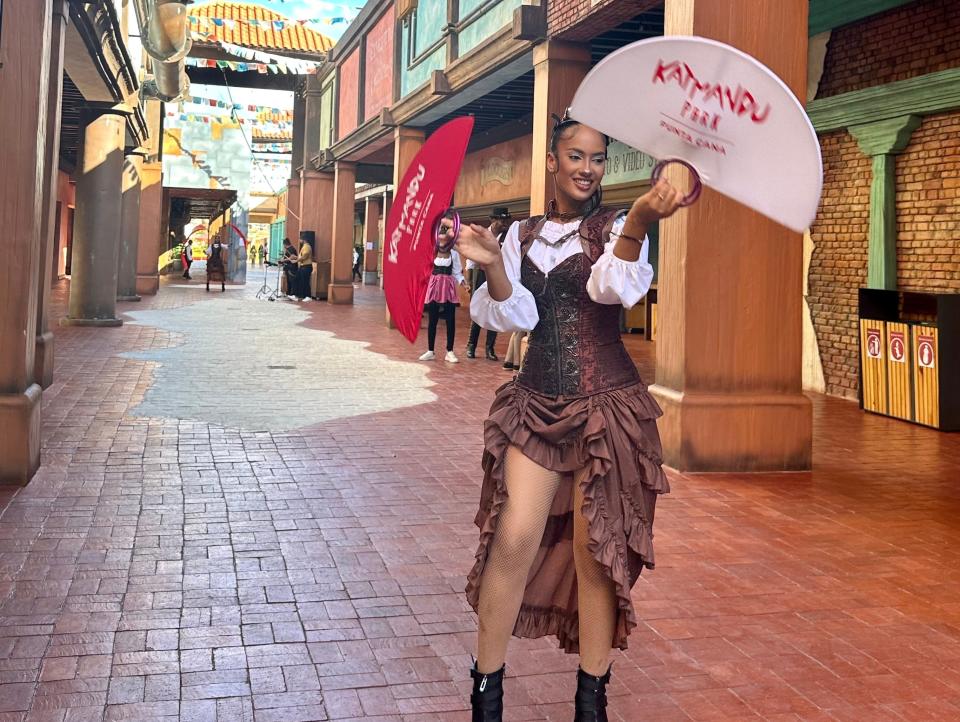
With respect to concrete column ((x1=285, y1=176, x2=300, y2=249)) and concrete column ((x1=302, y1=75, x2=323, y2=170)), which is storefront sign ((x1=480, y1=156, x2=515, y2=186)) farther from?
concrete column ((x1=285, y1=176, x2=300, y2=249))

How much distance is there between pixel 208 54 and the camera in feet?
94.2

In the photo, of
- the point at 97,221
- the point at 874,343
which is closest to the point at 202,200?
the point at 97,221

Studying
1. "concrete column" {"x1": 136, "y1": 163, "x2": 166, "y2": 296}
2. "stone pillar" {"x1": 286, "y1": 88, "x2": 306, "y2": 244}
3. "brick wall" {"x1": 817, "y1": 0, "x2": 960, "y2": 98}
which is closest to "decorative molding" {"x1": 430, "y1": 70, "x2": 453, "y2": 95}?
"brick wall" {"x1": 817, "y1": 0, "x2": 960, "y2": 98}

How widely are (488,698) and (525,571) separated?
36 cm

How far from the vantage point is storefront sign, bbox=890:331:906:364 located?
30.8 feet

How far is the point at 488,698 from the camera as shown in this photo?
2.87m

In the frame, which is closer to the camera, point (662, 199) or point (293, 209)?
point (662, 199)

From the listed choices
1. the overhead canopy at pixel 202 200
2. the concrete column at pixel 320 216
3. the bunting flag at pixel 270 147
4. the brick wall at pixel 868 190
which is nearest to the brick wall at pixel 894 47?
the brick wall at pixel 868 190

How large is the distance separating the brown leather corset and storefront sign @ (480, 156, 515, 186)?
18.3 metres

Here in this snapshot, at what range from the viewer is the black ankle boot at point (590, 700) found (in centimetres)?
287

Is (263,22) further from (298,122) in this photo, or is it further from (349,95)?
(349,95)

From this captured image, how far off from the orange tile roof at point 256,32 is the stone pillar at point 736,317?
24051 mm

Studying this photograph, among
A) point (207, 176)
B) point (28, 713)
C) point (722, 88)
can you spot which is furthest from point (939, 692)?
point (207, 176)

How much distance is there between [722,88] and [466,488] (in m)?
4.25
